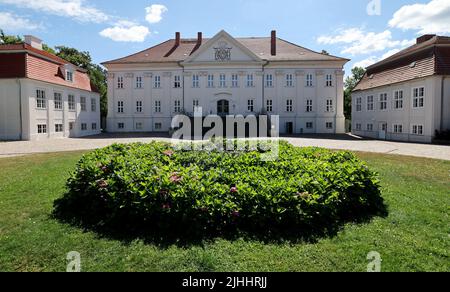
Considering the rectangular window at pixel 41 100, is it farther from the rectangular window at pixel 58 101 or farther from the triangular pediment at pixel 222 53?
the triangular pediment at pixel 222 53

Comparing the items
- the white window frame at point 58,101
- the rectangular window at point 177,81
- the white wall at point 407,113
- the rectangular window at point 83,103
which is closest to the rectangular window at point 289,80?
the white wall at point 407,113

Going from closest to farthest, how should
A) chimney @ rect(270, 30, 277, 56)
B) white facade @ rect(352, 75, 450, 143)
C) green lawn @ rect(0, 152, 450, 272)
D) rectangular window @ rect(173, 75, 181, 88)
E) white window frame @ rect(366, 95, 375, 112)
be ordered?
green lawn @ rect(0, 152, 450, 272), white facade @ rect(352, 75, 450, 143), white window frame @ rect(366, 95, 375, 112), rectangular window @ rect(173, 75, 181, 88), chimney @ rect(270, 30, 277, 56)

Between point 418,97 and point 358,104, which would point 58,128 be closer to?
point 418,97

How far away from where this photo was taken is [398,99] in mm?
28656

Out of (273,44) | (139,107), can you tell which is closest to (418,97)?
→ (273,44)

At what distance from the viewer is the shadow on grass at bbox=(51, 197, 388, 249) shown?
4.93 meters

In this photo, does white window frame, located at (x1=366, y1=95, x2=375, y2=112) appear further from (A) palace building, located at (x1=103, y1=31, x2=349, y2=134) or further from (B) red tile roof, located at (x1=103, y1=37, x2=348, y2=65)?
(B) red tile roof, located at (x1=103, y1=37, x2=348, y2=65)

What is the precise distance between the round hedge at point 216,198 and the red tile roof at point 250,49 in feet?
114

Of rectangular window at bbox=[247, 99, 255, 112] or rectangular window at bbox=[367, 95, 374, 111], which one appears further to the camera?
rectangular window at bbox=[247, 99, 255, 112]

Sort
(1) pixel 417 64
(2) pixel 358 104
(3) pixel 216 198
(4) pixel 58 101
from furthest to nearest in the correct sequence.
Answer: (2) pixel 358 104 < (4) pixel 58 101 < (1) pixel 417 64 < (3) pixel 216 198

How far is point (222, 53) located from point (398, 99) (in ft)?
70.3

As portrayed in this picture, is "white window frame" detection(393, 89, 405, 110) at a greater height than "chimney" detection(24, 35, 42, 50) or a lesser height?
lesser

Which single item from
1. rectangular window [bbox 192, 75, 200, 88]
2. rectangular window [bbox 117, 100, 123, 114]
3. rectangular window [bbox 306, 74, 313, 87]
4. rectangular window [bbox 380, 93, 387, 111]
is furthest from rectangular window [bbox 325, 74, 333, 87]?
rectangular window [bbox 117, 100, 123, 114]
